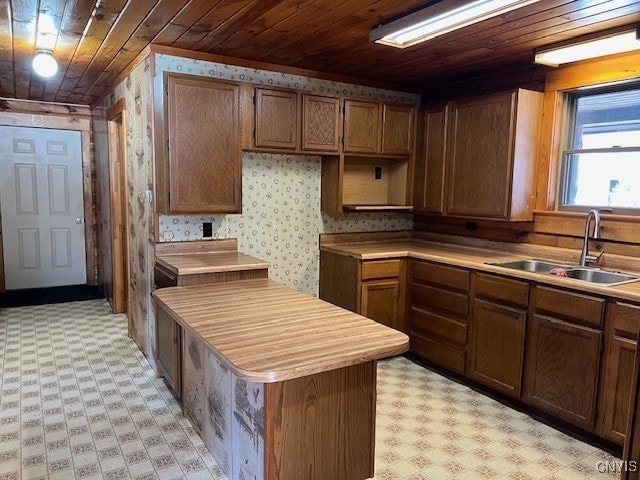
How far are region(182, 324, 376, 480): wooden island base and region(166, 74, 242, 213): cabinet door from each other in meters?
1.29

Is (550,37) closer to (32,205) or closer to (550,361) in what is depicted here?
(550,361)

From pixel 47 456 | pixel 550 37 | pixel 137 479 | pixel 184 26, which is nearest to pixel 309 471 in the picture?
pixel 137 479

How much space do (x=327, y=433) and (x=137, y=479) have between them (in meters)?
1.03

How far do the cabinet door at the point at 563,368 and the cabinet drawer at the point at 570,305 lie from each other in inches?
2.1

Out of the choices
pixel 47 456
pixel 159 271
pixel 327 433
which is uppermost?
pixel 159 271

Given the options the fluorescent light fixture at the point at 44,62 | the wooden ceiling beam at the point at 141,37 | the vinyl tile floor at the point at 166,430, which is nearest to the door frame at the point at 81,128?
the wooden ceiling beam at the point at 141,37

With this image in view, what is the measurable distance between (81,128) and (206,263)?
148 inches

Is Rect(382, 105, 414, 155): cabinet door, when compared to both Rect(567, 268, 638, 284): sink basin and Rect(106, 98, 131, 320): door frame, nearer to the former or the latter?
Rect(567, 268, 638, 284): sink basin

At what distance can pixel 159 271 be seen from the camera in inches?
123

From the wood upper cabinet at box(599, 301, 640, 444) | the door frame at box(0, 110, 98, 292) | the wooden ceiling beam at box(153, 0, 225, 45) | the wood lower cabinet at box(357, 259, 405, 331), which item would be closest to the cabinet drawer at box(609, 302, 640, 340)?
the wood upper cabinet at box(599, 301, 640, 444)

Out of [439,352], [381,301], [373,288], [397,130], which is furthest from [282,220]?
[439,352]

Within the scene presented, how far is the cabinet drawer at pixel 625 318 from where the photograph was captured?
2.29 meters

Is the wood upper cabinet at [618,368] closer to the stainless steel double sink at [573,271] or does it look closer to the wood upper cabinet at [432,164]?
the stainless steel double sink at [573,271]

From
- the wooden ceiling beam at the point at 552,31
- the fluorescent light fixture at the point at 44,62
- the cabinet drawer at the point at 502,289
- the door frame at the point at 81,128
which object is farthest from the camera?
the door frame at the point at 81,128
